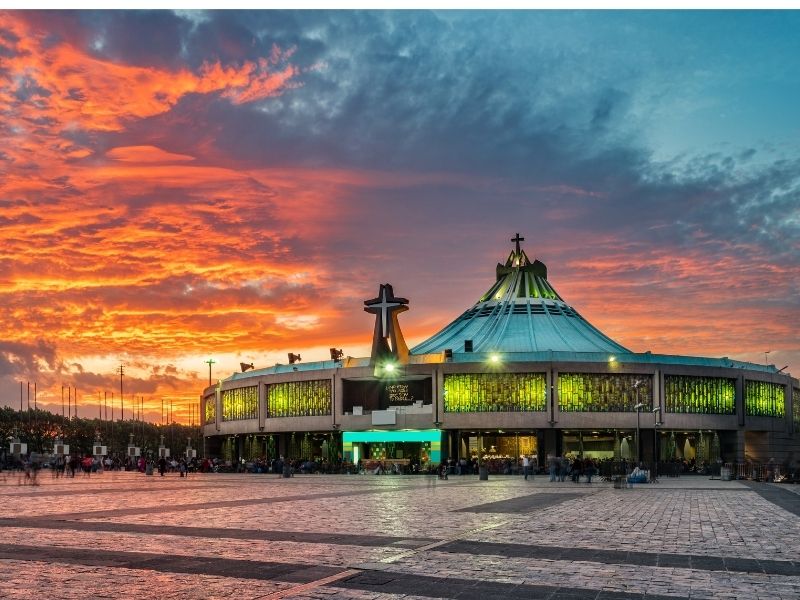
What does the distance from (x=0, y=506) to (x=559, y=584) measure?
23344 mm

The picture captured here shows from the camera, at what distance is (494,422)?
89812 millimetres

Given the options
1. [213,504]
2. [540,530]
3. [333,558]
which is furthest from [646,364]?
[333,558]

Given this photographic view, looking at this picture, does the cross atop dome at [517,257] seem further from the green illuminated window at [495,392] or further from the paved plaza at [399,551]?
the paved plaza at [399,551]

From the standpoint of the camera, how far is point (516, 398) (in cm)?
9050

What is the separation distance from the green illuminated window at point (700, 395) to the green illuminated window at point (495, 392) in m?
13.1

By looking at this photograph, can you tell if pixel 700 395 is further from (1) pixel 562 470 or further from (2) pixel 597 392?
(1) pixel 562 470

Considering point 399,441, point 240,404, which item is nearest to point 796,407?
point 399,441

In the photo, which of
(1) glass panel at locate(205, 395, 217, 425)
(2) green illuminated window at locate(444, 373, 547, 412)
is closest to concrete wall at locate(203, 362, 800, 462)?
(2) green illuminated window at locate(444, 373, 547, 412)

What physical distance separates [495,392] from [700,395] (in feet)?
69.5

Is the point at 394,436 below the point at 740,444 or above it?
above

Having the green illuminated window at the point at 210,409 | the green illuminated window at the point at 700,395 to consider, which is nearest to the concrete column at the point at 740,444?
the green illuminated window at the point at 700,395

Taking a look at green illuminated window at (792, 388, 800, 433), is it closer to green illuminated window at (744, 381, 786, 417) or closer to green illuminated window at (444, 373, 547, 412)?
green illuminated window at (744, 381, 786, 417)

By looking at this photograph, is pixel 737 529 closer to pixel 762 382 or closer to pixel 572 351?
pixel 572 351

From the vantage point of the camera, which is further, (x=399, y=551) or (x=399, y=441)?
(x=399, y=441)
